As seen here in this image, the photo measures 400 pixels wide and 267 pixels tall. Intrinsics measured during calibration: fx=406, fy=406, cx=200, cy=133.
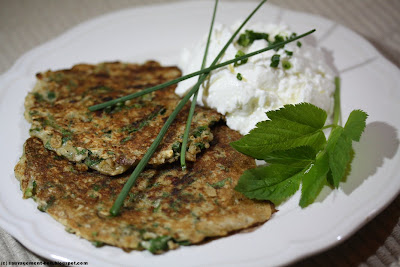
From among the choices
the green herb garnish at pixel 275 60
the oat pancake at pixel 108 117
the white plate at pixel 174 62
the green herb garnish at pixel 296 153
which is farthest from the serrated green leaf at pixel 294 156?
the green herb garnish at pixel 275 60

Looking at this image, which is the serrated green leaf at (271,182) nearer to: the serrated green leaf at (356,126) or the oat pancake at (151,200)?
the oat pancake at (151,200)

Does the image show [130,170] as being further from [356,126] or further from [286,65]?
[356,126]

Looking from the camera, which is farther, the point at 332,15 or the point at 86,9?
the point at 86,9

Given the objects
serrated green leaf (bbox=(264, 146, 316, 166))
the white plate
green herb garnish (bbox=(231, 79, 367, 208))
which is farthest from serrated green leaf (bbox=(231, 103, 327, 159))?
the white plate

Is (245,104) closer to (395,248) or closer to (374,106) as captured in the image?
(374,106)

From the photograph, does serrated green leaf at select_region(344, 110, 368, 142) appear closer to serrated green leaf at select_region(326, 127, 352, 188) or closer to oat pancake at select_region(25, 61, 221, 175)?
serrated green leaf at select_region(326, 127, 352, 188)

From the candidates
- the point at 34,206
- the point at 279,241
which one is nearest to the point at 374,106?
the point at 279,241
